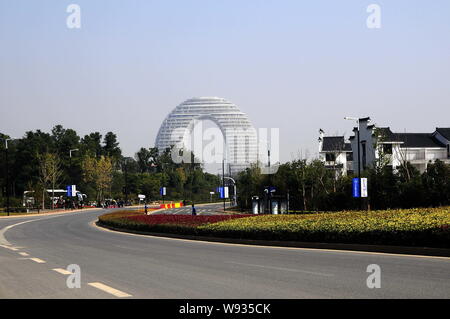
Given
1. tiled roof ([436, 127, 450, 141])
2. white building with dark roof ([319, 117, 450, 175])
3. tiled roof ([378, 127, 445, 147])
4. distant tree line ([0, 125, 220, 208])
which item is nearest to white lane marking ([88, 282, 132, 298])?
white building with dark roof ([319, 117, 450, 175])

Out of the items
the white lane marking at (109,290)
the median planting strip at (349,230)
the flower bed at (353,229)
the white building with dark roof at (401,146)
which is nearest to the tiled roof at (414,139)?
the white building with dark roof at (401,146)

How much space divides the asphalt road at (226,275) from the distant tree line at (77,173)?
258ft

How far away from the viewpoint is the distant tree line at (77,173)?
11038cm

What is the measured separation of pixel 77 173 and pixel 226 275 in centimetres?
11737

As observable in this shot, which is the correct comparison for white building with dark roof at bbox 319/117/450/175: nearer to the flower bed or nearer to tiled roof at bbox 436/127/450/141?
tiled roof at bbox 436/127/450/141

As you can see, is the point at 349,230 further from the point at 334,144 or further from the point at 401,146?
the point at 334,144

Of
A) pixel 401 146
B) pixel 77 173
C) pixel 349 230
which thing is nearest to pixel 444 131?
pixel 401 146

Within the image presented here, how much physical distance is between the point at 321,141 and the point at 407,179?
38.9 meters

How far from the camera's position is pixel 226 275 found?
1510 centimetres

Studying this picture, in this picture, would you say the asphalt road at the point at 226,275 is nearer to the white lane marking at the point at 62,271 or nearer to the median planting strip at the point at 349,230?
the white lane marking at the point at 62,271

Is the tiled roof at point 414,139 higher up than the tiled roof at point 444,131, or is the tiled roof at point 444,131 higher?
the tiled roof at point 444,131

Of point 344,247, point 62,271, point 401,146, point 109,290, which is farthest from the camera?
point 401,146

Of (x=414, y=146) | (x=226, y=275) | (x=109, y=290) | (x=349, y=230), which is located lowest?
(x=226, y=275)
